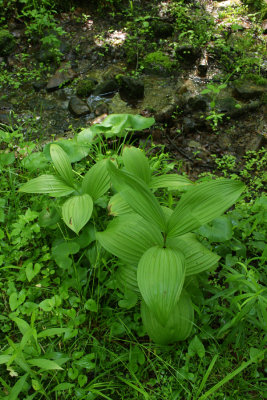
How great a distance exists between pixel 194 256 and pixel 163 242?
22cm

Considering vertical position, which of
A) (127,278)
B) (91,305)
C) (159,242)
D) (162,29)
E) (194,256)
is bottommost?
(91,305)

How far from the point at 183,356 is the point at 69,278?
0.83 metres

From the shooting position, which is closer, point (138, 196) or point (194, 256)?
point (138, 196)

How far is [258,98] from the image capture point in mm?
4059

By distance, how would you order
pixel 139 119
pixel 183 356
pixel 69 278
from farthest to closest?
pixel 139 119, pixel 69 278, pixel 183 356

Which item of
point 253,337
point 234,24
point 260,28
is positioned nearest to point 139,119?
point 253,337

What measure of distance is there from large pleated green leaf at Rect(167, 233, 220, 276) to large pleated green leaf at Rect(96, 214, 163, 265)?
0.38 ft

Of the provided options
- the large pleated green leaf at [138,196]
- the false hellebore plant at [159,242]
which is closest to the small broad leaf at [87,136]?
the false hellebore plant at [159,242]

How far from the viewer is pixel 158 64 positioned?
4492 millimetres

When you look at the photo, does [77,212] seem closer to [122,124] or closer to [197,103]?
[122,124]

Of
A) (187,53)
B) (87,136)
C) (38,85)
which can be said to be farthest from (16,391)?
(187,53)

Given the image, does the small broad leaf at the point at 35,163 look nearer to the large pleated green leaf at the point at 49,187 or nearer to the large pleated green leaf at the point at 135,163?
the large pleated green leaf at the point at 49,187

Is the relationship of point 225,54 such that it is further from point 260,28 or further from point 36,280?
point 36,280

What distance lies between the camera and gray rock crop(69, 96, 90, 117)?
153 inches
